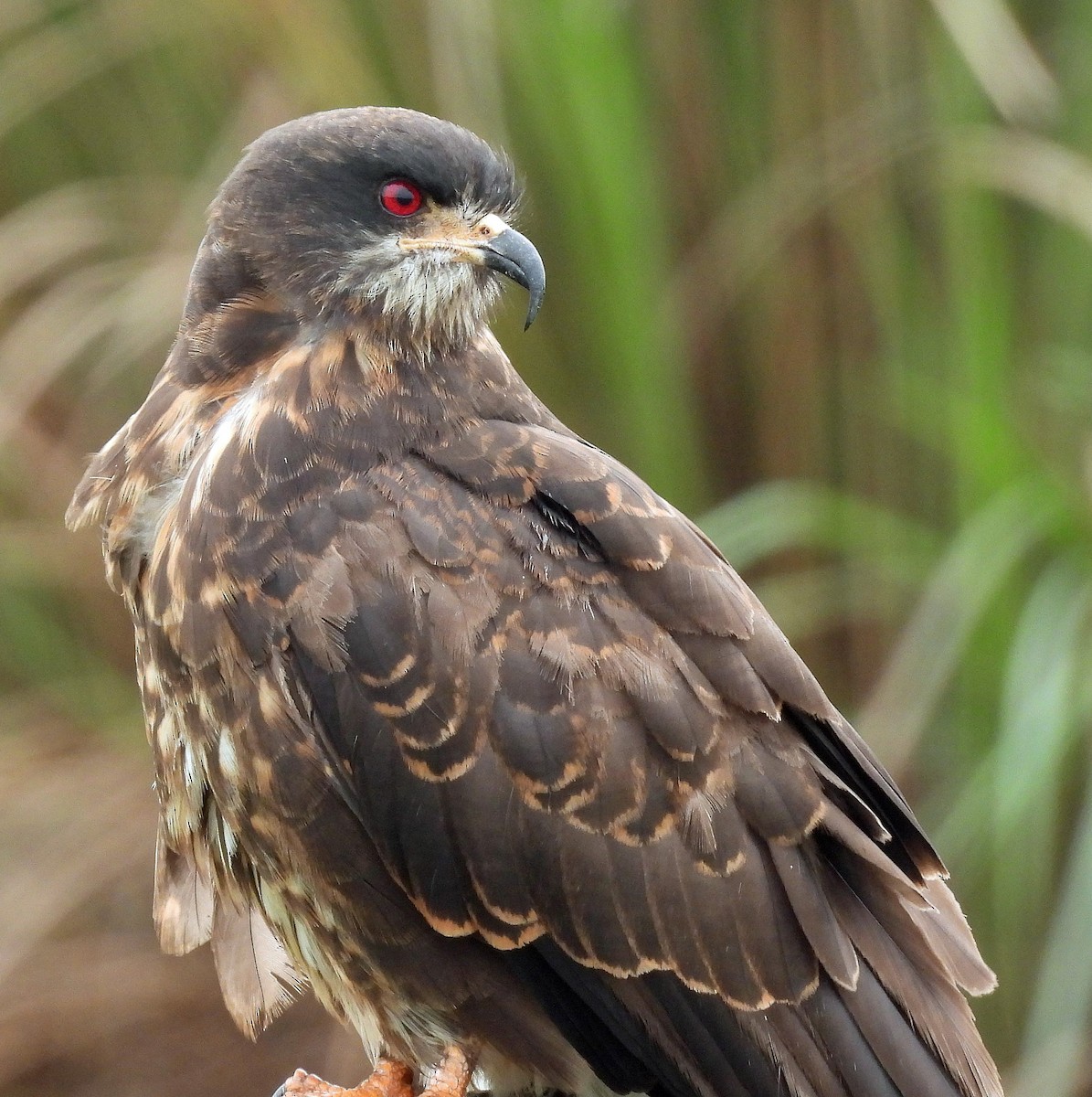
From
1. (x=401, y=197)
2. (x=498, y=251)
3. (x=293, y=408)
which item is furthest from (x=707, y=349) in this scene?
(x=293, y=408)

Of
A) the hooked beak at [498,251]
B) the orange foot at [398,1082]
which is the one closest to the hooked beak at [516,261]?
the hooked beak at [498,251]

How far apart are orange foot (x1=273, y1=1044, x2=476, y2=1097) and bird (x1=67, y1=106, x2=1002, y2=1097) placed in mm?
11

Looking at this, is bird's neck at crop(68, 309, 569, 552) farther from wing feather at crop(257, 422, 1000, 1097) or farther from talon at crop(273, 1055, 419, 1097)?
talon at crop(273, 1055, 419, 1097)

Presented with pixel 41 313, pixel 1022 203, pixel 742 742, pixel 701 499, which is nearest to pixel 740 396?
pixel 701 499

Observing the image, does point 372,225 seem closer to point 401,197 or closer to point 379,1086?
point 401,197

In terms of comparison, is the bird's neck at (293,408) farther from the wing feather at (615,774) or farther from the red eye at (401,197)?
the red eye at (401,197)

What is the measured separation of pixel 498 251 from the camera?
142 inches

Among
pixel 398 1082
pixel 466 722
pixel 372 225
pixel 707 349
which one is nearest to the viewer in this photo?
pixel 466 722

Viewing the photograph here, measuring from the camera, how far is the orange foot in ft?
10.9

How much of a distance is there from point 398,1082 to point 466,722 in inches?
38.3

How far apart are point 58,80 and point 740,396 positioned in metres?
2.56

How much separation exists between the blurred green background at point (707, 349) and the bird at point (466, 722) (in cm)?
183

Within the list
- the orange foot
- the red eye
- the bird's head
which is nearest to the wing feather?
the orange foot

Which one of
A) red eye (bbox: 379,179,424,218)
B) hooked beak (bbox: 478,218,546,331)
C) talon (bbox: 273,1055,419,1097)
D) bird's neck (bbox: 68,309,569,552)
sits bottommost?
talon (bbox: 273,1055,419,1097)
